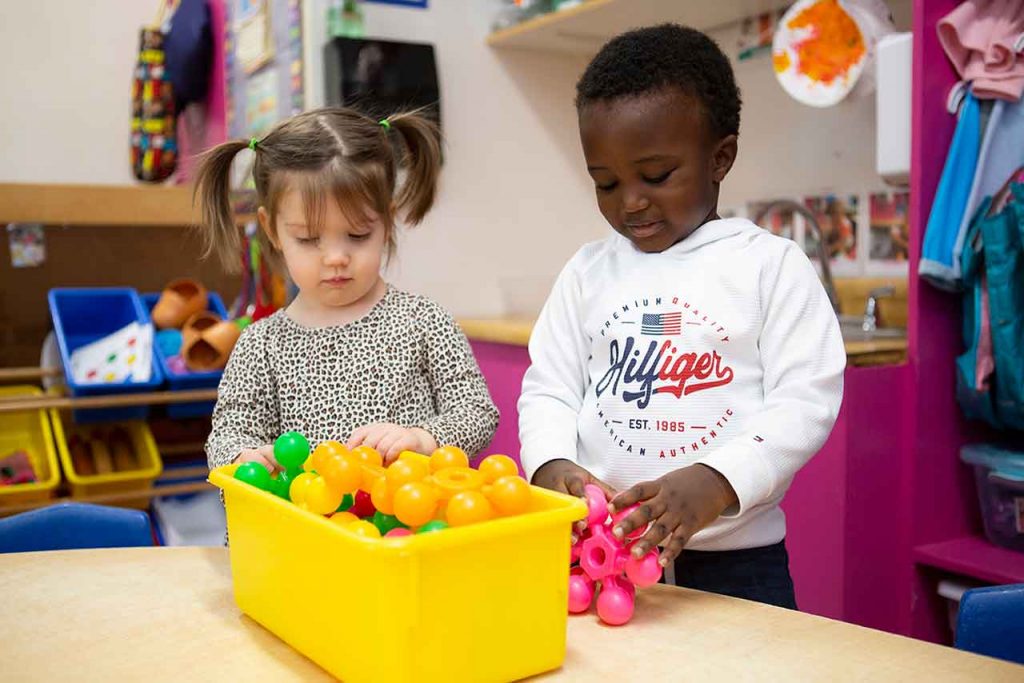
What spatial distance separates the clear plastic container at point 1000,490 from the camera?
5.07 feet

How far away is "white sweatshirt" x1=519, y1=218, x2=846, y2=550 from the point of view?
900mm

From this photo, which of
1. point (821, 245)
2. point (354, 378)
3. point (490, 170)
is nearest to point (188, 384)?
point (490, 170)

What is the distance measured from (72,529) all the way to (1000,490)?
1368 mm

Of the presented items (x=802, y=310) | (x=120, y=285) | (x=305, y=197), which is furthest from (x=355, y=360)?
(x=120, y=285)

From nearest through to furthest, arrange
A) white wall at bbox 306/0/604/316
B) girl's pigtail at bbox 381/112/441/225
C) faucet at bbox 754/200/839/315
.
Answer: girl's pigtail at bbox 381/112/441/225 → faucet at bbox 754/200/839/315 → white wall at bbox 306/0/604/316

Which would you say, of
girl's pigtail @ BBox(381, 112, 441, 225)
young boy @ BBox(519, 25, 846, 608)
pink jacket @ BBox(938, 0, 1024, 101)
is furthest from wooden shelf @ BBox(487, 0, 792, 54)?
young boy @ BBox(519, 25, 846, 608)

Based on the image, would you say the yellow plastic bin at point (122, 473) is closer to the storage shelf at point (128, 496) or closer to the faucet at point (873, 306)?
the storage shelf at point (128, 496)

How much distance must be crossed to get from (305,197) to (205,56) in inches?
90.0

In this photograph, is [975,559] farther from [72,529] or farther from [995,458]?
[72,529]

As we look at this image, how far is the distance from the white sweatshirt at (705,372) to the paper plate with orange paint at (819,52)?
955 millimetres

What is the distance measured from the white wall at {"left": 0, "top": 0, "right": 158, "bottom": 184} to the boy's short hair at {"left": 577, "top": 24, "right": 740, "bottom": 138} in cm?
329

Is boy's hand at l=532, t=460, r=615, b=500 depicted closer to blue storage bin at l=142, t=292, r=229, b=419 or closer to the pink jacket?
the pink jacket

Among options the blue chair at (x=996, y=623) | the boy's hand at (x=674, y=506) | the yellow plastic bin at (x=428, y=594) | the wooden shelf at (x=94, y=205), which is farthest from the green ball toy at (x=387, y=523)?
the wooden shelf at (x=94, y=205)

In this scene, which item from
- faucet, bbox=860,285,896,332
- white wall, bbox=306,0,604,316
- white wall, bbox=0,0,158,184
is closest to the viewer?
faucet, bbox=860,285,896,332
